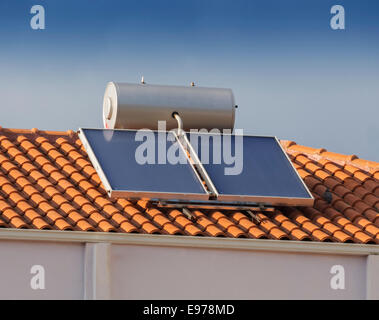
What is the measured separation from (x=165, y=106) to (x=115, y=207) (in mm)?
2543

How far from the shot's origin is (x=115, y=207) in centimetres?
1852

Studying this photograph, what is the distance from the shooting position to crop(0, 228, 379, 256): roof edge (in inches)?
677

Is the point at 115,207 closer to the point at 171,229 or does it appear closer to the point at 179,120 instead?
the point at 171,229

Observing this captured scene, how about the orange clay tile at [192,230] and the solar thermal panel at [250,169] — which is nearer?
the orange clay tile at [192,230]

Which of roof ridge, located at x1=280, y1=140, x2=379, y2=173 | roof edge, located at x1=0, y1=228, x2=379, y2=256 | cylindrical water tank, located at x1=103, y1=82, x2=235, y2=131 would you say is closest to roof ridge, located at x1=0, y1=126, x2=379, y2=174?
roof ridge, located at x1=280, y1=140, x2=379, y2=173

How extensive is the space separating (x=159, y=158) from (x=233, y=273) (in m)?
2.43

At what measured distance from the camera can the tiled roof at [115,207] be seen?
1794 centimetres

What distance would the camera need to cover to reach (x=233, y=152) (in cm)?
1972

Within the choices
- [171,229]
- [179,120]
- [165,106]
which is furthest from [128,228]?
[165,106]

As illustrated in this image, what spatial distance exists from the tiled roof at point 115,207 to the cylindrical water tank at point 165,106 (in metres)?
0.99

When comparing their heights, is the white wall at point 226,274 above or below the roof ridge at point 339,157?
below

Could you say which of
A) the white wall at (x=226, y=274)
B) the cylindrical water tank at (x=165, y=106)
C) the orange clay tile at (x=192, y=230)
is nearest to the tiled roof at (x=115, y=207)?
the orange clay tile at (x=192, y=230)

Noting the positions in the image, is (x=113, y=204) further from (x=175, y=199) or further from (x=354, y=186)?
(x=354, y=186)

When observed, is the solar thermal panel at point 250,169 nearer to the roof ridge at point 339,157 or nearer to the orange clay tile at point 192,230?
the orange clay tile at point 192,230
